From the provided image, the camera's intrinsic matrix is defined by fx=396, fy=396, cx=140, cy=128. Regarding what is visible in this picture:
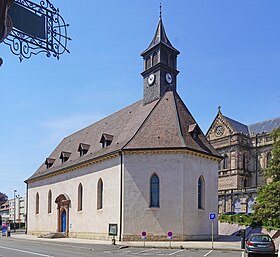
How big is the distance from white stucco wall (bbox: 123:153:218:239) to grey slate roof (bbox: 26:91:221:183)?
1.12 metres

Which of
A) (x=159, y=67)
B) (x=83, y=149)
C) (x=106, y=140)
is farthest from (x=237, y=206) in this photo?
(x=106, y=140)

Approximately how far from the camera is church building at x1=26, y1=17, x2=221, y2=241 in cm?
3216

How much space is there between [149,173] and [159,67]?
1151 centimetres

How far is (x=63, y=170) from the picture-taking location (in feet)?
141

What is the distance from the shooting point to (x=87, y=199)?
38.1m

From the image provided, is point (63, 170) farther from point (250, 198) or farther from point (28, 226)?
point (250, 198)

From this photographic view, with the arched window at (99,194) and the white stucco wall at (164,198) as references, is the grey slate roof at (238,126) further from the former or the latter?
the arched window at (99,194)

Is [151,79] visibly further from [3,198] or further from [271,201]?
[3,198]

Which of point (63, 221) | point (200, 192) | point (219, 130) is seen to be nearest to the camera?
point (200, 192)

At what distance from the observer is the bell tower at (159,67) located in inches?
1533

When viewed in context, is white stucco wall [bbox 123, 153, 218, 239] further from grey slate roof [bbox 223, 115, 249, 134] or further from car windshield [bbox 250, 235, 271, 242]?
grey slate roof [bbox 223, 115, 249, 134]

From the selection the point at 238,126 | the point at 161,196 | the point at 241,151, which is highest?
the point at 238,126

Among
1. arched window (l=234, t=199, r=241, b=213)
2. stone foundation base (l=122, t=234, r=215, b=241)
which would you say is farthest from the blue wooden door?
arched window (l=234, t=199, r=241, b=213)

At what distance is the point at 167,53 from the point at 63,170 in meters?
16.8
